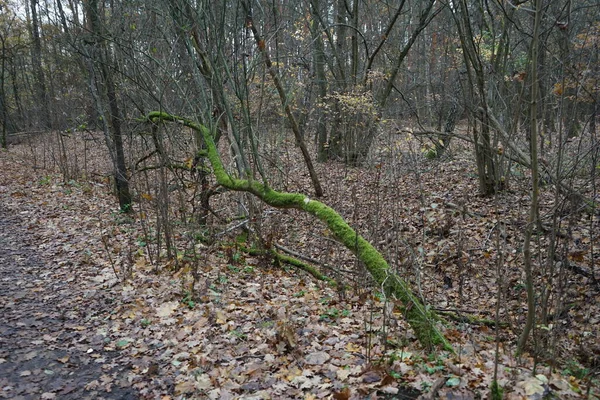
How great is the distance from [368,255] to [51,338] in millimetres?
3861

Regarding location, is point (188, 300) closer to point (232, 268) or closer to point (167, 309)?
point (167, 309)

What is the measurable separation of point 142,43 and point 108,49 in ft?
2.63

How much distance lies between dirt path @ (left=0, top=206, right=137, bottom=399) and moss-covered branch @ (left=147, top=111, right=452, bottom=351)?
2680 mm

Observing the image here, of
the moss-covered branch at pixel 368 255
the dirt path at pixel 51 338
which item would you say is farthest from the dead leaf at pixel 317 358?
the dirt path at pixel 51 338

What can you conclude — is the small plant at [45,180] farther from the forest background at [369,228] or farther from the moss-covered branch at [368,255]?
the moss-covered branch at [368,255]

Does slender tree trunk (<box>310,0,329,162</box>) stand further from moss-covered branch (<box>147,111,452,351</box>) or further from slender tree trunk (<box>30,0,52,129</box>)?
slender tree trunk (<box>30,0,52,129</box>)

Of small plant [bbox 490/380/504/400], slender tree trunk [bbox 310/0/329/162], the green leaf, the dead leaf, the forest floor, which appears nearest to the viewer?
small plant [bbox 490/380/504/400]

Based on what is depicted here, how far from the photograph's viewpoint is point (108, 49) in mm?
10305

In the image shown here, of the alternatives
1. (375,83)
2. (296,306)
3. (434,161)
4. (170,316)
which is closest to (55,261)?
(170,316)

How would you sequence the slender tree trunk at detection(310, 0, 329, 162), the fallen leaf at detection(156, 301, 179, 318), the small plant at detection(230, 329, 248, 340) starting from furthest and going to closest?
the slender tree trunk at detection(310, 0, 329, 162) < the fallen leaf at detection(156, 301, 179, 318) < the small plant at detection(230, 329, 248, 340)

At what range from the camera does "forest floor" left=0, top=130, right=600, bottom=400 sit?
3.91 meters

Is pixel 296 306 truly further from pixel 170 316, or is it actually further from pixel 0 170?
pixel 0 170

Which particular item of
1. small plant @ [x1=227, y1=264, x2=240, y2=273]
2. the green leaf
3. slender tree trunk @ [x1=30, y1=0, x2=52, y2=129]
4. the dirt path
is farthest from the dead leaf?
slender tree trunk @ [x1=30, y1=0, x2=52, y2=129]

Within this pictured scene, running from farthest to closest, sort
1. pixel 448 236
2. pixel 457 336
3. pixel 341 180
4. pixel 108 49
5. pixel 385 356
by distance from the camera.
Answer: pixel 341 180 → pixel 108 49 → pixel 448 236 → pixel 457 336 → pixel 385 356
